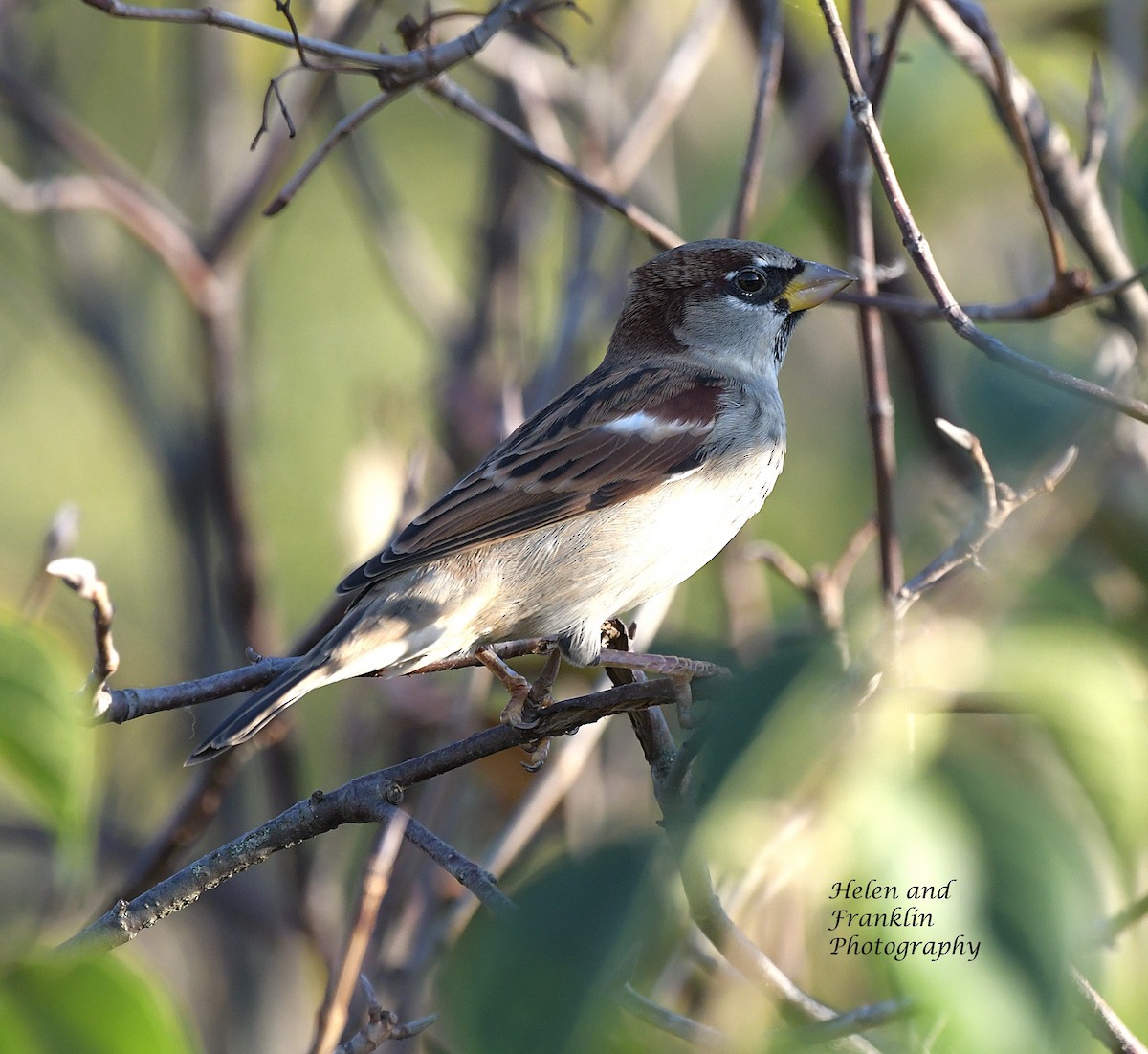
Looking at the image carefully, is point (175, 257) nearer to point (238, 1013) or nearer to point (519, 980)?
point (238, 1013)

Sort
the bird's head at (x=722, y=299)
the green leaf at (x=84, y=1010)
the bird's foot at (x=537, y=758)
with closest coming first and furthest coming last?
the green leaf at (x=84, y=1010) < the bird's foot at (x=537, y=758) < the bird's head at (x=722, y=299)

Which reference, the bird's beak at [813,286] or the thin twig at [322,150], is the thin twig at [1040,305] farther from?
the thin twig at [322,150]

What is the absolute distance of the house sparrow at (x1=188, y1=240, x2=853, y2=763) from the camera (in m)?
3.25

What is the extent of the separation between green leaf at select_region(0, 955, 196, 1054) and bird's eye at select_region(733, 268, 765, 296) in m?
3.11

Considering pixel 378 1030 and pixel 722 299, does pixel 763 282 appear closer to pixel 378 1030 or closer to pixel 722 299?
pixel 722 299

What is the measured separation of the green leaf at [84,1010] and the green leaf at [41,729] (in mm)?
195

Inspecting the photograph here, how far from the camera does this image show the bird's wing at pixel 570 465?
11.1 feet

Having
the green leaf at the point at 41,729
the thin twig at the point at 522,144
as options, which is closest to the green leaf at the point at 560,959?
the green leaf at the point at 41,729

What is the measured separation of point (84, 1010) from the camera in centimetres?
132

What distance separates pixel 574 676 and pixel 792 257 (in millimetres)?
1403

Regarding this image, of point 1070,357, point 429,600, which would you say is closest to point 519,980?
point 429,600

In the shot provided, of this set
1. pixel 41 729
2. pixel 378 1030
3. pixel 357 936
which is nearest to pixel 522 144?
pixel 357 936

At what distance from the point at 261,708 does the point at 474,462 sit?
7.95ft

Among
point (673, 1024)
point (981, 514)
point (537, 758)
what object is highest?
point (981, 514)
